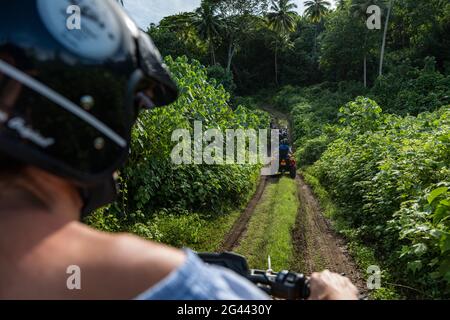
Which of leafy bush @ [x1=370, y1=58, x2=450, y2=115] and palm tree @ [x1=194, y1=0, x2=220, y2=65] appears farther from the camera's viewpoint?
palm tree @ [x1=194, y1=0, x2=220, y2=65]

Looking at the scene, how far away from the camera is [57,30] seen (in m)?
0.96

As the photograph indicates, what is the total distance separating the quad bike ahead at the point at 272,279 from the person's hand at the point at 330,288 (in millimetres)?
47

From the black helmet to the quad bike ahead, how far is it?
26.8 inches

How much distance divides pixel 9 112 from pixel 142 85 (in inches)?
15.3

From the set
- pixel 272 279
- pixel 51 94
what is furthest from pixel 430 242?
pixel 51 94

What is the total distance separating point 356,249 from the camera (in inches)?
311

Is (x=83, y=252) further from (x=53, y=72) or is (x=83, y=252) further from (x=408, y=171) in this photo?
(x=408, y=171)

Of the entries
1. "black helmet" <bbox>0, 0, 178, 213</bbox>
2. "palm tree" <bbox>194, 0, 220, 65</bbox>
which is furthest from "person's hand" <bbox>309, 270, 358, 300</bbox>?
"palm tree" <bbox>194, 0, 220, 65</bbox>

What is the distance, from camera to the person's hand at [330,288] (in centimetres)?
123

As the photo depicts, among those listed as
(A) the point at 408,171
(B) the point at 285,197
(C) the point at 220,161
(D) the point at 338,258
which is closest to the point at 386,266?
(D) the point at 338,258

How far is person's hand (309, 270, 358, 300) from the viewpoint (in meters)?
1.23

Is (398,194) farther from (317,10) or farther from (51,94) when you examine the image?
(317,10)

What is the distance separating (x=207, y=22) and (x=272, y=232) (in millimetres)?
31766

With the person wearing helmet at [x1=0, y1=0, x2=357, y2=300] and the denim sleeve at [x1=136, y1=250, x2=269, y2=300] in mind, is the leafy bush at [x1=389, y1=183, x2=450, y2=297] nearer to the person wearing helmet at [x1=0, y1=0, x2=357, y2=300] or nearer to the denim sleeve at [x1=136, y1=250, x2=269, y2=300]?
the denim sleeve at [x1=136, y1=250, x2=269, y2=300]
